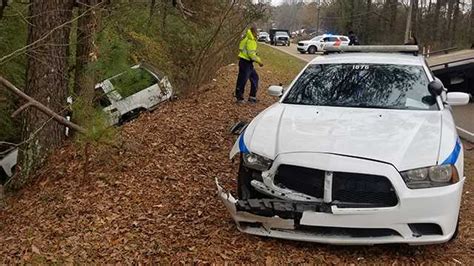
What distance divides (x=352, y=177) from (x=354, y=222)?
1.11 feet

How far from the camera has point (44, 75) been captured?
6914 mm

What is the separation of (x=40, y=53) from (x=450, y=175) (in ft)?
17.5

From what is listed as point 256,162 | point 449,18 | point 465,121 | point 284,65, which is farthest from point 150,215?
point 449,18

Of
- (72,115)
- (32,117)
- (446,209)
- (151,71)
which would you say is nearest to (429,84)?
(446,209)

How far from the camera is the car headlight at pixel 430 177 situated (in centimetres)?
384

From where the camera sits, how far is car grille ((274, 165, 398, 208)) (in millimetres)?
3844

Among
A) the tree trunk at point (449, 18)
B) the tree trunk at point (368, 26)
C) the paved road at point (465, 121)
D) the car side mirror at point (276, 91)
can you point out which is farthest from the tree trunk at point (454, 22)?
the car side mirror at point (276, 91)

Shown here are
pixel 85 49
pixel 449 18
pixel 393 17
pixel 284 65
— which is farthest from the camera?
pixel 393 17

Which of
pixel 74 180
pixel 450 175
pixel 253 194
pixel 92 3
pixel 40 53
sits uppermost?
pixel 92 3

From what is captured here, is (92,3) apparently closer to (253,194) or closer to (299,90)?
(299,90)

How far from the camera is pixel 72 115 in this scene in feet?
23.0

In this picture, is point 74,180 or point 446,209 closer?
point 446,209

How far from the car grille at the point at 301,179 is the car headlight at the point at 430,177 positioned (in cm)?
63

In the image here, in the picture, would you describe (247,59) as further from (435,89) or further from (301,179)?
(301,179)
